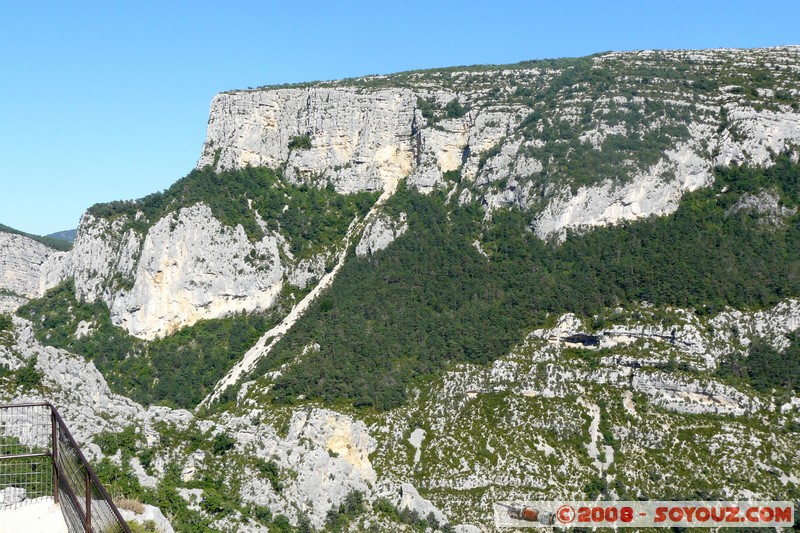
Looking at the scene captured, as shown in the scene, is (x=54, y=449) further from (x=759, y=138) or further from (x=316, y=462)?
(x=759, y=138)

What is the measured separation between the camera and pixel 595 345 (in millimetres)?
92250

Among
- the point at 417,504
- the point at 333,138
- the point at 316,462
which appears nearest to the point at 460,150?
the point at 333,138

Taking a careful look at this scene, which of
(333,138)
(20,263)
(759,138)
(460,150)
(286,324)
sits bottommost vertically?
(286,324)

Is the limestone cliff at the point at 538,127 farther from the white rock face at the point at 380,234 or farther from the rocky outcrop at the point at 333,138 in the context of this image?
the white rock face at the point at 380,234

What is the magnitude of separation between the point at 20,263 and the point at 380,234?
2964 inches

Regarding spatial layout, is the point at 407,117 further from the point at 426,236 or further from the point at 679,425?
the point at 679,425

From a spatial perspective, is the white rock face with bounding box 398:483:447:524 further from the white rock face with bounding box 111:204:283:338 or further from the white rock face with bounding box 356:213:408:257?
the white rock face with bounding box 111:204:283:338

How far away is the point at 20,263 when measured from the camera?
160250 millimetres

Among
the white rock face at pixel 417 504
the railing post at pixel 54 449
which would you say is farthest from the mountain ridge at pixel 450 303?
the railing post at pixel 54 449

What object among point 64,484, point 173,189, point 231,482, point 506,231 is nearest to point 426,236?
point 506,231

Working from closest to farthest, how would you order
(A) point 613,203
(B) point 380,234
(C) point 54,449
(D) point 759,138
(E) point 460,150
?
1. (C) point 54,449
2. (A) point 613,203
3. (D) point 759,138
4. (B) point 380,234
5. (E) point 460,150

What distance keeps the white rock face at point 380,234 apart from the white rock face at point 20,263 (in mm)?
66083

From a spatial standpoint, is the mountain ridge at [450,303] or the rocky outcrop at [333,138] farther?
the rocky outcrop at [333,138]

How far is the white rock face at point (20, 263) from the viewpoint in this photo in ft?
516
